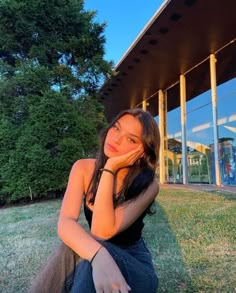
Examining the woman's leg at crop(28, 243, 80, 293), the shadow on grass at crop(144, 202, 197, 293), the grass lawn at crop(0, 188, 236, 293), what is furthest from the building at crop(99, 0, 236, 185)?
the woman's leg at crop(28, 243, 80, 293)

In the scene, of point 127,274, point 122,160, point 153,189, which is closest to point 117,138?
point 122,160

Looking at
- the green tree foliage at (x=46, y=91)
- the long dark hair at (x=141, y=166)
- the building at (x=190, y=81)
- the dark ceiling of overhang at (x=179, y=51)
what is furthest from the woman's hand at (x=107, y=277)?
the dark ceiling of overhang at (x=179, y=51)

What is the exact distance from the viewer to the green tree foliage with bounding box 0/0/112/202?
8.72 m

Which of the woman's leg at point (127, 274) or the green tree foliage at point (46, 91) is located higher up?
the green tree foliage at point (46, 91)

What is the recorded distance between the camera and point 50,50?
10070mm

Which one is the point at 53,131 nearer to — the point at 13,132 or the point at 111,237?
the point at 13,132

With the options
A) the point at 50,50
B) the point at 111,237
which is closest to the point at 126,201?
the point at 111,237

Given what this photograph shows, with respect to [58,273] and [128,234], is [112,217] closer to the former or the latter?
[128,234]

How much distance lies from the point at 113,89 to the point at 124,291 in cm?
1444

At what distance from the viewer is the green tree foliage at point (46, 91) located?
28.6ft

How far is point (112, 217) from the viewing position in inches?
64.3

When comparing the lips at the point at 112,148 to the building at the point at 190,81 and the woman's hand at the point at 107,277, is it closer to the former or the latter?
the woman's hand at the point at 107,277

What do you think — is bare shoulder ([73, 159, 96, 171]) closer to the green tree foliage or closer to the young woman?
the young woman

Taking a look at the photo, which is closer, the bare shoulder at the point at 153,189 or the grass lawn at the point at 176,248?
the bare shoulder at the point at 153,189
